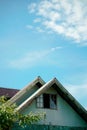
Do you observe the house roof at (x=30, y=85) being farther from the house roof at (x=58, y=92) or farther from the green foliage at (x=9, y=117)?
the green foliage at (x=9, y=117)

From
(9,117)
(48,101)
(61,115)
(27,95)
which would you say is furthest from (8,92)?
(9,117)

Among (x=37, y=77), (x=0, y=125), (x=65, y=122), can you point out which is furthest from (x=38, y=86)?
(x=0, y=125)

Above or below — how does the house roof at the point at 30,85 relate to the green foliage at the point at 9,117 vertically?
above

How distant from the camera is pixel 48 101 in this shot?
81.1 ft

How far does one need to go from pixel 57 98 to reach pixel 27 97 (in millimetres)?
1841

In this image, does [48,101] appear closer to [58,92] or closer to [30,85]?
[58,92]

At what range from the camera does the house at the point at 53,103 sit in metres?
23.6

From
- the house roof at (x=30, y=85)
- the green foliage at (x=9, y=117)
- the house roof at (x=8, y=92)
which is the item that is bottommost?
the green foliage at (x=9, y=117)

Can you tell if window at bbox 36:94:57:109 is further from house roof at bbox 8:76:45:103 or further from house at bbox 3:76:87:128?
house roof at bbox 8:76:45:103

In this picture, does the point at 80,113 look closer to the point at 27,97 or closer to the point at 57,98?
the point at 57,98

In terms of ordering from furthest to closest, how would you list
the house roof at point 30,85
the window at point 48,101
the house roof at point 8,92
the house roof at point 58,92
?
the house roof at point 8,92 → the window at point 48,101 → the house roof at point 30,85 → the house roof at point 58,92

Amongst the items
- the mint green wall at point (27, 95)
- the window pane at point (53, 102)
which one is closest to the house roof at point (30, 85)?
the mint green wall at point (27, 95)

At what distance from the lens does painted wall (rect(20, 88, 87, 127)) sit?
2369cm

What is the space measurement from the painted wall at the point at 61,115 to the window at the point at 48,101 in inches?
9.6
